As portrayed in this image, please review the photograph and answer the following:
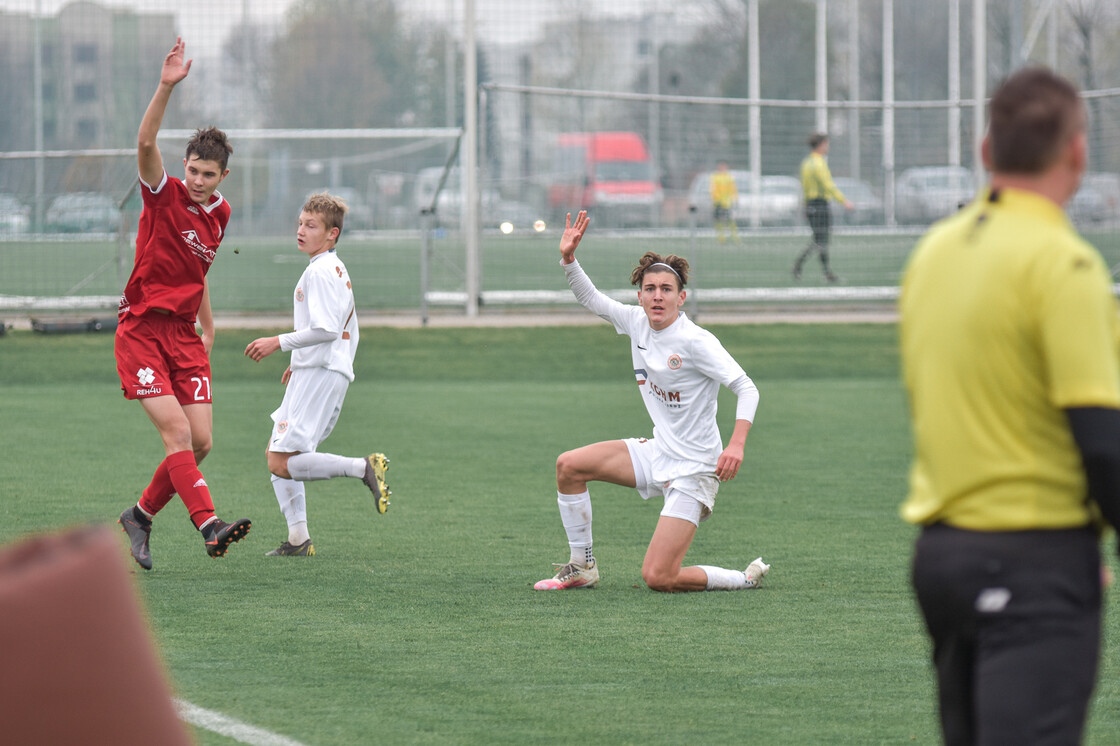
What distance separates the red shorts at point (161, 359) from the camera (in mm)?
6773

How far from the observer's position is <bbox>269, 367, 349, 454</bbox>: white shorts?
24.6ft

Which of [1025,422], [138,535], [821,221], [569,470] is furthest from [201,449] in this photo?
[821,221]

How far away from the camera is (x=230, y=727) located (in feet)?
14.4

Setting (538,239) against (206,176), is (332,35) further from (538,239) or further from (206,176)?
(206,176)

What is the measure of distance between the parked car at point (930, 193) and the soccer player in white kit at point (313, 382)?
1663 cm

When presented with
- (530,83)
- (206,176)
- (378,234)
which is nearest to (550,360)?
(378,234)

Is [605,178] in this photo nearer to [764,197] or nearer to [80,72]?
[764,197]

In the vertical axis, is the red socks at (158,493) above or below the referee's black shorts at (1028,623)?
below

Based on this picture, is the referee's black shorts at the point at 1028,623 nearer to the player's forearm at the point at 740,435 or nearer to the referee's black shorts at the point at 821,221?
the player's forearm at the point at 740,435

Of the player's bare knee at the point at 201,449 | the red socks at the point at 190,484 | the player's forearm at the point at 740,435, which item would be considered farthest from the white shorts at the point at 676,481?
the player's bare knee at the point at 201,449

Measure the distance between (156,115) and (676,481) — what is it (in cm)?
284

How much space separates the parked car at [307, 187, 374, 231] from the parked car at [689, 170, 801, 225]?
4810 mm

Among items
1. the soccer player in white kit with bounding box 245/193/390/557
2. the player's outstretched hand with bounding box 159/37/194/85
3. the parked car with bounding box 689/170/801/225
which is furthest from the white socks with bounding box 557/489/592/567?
the parked car with bounding box 689/170/801/225

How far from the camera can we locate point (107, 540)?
2078mm
